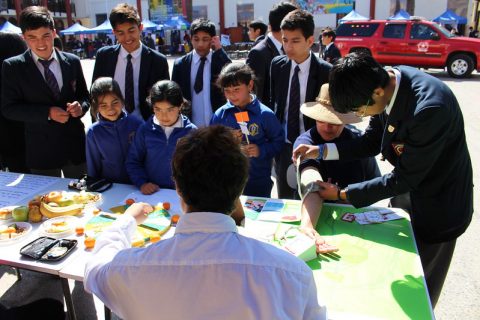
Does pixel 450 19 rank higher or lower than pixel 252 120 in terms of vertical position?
higher

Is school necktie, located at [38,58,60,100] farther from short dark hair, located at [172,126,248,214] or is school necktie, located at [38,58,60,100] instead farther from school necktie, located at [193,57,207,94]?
short dark hair, located at [172,126,248,214]

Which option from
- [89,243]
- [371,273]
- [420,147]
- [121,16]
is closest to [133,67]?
[121,16]

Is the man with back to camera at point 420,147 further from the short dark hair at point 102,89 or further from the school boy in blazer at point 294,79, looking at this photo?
the short dark hair at point 102,89

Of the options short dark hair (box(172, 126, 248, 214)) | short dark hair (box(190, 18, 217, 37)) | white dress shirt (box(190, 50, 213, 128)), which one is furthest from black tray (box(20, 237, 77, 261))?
short dark hair (box(190, 18, 217, 37))

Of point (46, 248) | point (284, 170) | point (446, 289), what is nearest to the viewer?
point (46, 248)

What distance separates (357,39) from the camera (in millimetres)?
13172

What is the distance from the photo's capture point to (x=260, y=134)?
2764mm

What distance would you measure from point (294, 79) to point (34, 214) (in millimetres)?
2081

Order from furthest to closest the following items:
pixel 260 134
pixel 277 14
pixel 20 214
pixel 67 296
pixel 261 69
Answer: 1. pixel 277 14
2. pixel 261 69
3. pixel 260 134
4. pixel 20 214
5. pixel 67 296

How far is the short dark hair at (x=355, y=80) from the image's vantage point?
1593 millimetres

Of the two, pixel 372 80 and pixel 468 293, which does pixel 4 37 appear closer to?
pixel 372 80

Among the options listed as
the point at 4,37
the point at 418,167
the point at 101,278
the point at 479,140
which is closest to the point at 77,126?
the point at 4,37

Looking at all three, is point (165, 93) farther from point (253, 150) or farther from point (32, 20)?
point (32, 20)

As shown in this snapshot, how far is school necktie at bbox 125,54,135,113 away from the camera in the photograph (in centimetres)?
316
